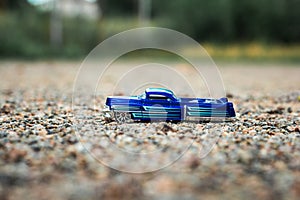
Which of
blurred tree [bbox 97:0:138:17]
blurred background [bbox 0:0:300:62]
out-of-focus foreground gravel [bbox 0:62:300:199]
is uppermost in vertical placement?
blurred tree [bbox 97:0:138:17]

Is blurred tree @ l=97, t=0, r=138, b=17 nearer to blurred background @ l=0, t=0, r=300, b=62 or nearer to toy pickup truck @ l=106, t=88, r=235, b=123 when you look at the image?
blurred background @ l=0, t=0, r=300, b=62

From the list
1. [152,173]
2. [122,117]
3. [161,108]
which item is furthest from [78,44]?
[152,173]

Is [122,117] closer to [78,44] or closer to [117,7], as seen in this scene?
[78,44]

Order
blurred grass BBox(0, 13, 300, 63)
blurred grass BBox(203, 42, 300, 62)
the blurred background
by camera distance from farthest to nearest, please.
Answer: blurred grass BBox(203, 42, 300, 62) < the blurred background < blurred grass BBox(0, 13, 300, 63)

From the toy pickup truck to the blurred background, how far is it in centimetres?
1625

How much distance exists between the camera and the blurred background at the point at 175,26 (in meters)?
21.3

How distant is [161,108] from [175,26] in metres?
20.8

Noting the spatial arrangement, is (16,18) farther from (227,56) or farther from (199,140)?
(199,140)

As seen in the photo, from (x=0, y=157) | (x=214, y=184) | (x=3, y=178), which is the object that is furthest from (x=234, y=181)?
(x=0, y=157)

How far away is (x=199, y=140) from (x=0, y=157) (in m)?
1.93

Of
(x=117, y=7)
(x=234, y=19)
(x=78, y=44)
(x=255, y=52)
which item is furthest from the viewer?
(x=117, y=7)

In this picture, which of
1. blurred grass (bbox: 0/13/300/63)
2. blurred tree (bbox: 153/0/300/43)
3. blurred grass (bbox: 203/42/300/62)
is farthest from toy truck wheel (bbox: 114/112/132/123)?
blurred tree (bbox: 153/0/300/43)

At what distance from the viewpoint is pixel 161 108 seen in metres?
4.75

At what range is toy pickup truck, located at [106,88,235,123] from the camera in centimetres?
470
